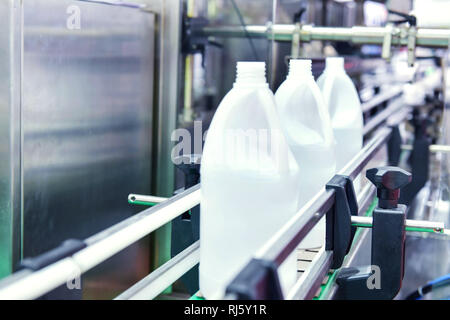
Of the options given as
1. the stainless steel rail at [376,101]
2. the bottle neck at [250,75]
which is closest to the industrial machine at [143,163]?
the bottle neck at [250,75]

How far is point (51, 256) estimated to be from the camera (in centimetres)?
64

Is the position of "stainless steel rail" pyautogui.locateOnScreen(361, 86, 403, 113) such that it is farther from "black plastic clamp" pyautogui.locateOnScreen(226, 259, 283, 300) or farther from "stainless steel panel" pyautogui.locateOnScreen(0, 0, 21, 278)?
"black plastic clamp" pyautogui.locateOnScreen(226, 259, 283, 300)

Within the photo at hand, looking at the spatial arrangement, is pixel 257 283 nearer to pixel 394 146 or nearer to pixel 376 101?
pixel 394 146

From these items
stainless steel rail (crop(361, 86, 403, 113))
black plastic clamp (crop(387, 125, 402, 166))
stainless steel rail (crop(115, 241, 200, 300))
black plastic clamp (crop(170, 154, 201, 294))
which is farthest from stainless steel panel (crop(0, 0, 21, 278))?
stainless steel rail (crop(361, 86, 403, 113))

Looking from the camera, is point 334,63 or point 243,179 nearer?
point 243,179

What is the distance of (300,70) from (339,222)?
13.1 inches

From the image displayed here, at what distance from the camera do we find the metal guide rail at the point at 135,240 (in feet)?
2.00

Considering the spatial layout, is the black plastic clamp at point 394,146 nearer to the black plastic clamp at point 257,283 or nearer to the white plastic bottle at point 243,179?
the white plastic bottle at point 243,179

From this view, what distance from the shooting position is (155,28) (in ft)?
6.42

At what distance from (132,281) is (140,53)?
0.78m

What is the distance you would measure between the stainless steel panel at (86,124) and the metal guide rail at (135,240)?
0.61 metres

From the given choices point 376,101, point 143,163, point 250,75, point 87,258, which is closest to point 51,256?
point 87,258

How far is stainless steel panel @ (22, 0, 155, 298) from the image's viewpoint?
4.68 feet

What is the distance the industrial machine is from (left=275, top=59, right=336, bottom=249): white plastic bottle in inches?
2.0
